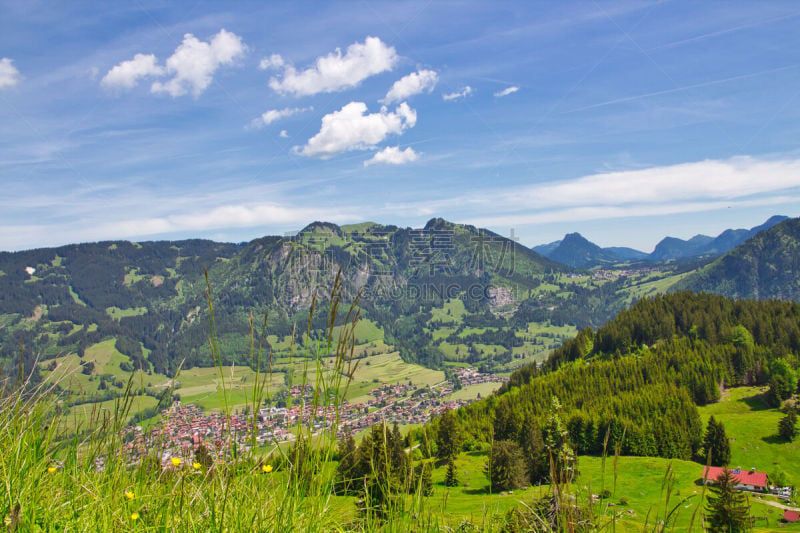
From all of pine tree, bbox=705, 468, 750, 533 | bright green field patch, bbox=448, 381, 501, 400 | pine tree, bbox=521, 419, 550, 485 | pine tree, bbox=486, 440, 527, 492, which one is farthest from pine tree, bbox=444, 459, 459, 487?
bright green field patch, bbox=448, 381, 501, 400

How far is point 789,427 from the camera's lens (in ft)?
182

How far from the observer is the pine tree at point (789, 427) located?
55.6 metres

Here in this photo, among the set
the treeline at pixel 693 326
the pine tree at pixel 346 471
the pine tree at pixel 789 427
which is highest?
the pine tree at pixel 346 471

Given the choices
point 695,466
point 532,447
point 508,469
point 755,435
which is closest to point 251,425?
point 508,469

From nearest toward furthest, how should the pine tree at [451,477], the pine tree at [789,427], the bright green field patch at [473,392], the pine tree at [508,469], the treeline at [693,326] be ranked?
the pine tree at [508,469] → the pine tree at [451,477] → the pine tree at [789,427] → the treeline at [693,326] → the bright green field patch at [473,392]

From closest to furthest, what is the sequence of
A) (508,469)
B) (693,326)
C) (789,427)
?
1. (508,469)
2. (789,427)
3. (693,326)

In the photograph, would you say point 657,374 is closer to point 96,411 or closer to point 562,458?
point 562,458

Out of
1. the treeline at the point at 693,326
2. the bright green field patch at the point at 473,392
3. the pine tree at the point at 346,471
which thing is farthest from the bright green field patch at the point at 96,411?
the bright green field patch at the point at 473,392

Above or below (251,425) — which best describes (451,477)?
below

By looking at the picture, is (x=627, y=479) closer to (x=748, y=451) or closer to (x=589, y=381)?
(x=748, y=451)

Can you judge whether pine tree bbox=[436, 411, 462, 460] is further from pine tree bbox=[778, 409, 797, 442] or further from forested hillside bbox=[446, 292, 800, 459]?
pine tree bbox=[778, 409, 797, 442]

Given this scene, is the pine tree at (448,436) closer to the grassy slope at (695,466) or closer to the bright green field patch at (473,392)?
the grassy slope at (695,466)

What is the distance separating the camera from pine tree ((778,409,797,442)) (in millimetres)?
55631

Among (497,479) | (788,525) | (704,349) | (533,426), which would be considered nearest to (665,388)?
(704,349)
